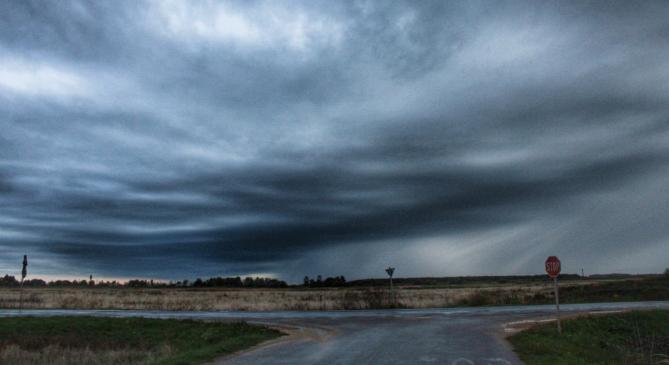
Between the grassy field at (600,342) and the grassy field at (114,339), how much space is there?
11142mm

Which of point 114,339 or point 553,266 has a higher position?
point 553,266

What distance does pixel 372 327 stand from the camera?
1069 inches

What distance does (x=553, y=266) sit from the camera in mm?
24953

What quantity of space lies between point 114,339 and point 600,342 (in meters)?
26.3

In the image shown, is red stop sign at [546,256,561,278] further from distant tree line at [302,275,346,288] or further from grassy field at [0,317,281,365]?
distant tree line at [302,275,346,288]

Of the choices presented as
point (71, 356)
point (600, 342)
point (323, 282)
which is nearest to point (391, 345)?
point (600, 342)

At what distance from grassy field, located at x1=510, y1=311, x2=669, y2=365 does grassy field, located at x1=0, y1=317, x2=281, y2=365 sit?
11142mm

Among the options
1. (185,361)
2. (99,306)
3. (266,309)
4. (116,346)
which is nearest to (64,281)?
(99,306)

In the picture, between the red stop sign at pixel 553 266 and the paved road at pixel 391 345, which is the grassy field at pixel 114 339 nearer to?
the paved road at pixel 391 345

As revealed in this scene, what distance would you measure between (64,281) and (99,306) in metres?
157

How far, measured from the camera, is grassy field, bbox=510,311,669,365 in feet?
58.2

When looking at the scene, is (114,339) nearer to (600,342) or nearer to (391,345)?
(391,345)

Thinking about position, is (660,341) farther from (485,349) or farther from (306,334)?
(306,334)

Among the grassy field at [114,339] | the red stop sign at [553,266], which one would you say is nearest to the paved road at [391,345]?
the grassy field at [114,339]
